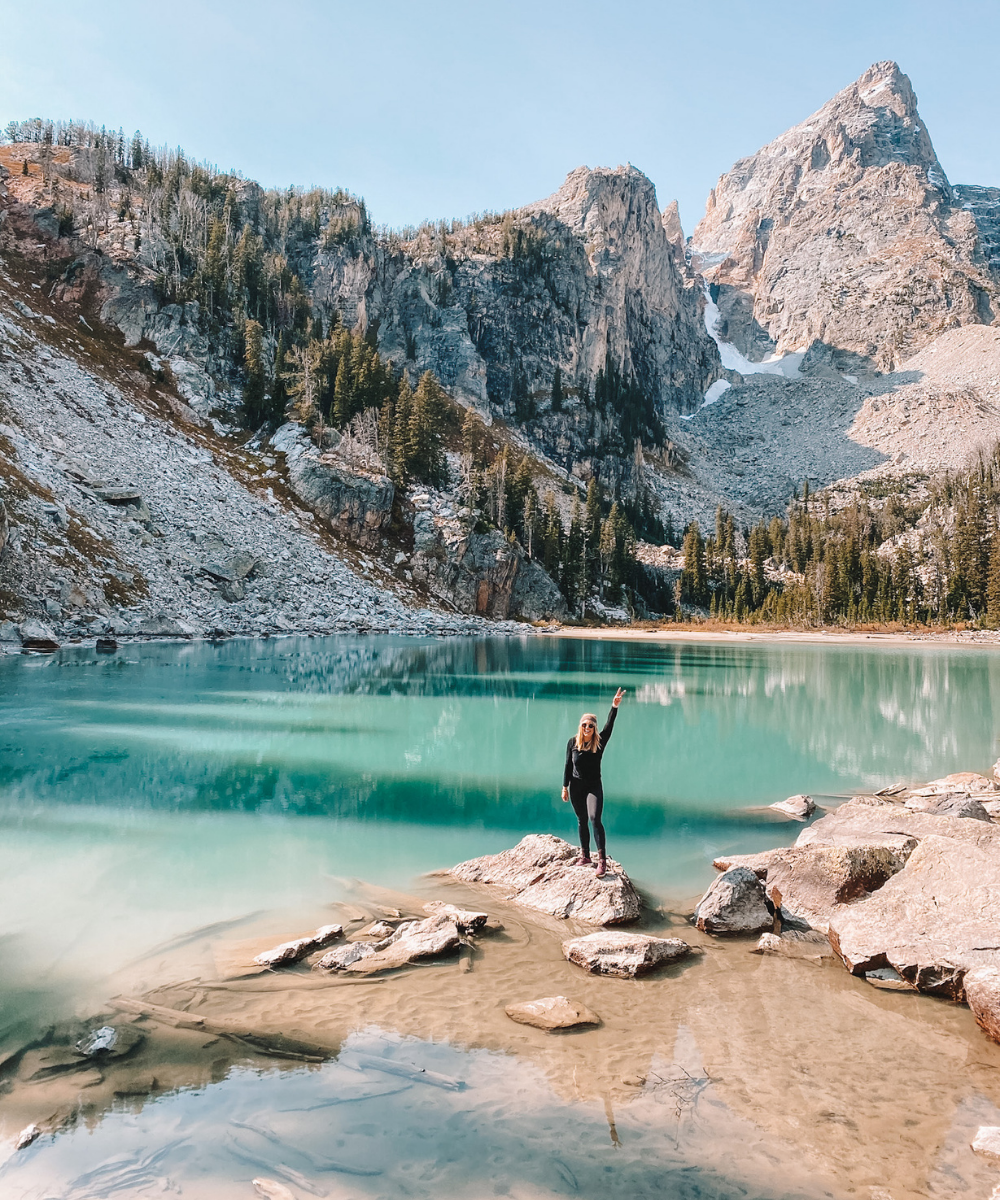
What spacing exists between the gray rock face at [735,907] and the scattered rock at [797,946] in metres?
0.26

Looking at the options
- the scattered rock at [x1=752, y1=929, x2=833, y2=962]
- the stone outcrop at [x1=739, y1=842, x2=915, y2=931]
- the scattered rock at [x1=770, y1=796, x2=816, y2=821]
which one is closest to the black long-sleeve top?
the stone outcrop at [x1=739, y1=842, x2=915, y2=931]

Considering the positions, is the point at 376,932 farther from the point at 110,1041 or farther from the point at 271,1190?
the point at 271,1190

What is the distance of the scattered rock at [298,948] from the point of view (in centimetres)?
747

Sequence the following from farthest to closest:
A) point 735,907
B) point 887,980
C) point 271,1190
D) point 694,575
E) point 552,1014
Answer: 1. point 694,575
2. point 735,907
3. point 887,980
4. point 552,1014
5. point 271,1190

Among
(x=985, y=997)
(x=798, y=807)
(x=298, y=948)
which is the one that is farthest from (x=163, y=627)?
(x=985, y=997)

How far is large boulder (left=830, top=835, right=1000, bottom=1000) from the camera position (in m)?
7.32

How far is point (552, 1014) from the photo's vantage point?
257 inches

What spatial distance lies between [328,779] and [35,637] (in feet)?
92.9

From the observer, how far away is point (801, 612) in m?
102

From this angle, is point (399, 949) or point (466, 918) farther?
point (466, 918)

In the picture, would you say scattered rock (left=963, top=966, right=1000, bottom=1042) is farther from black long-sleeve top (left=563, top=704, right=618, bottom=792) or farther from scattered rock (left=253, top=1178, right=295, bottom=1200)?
scattered rock (left=253, top=1178, right=295, bottom=1200)

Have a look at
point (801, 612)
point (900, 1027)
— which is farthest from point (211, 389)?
point (900, 1027)

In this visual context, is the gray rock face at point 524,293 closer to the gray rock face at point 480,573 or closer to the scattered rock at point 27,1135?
the gray rock face at point 480,573

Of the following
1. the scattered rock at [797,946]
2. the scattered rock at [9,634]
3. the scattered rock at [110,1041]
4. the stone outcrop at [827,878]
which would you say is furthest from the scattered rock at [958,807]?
the scattered rock at [9,634]
